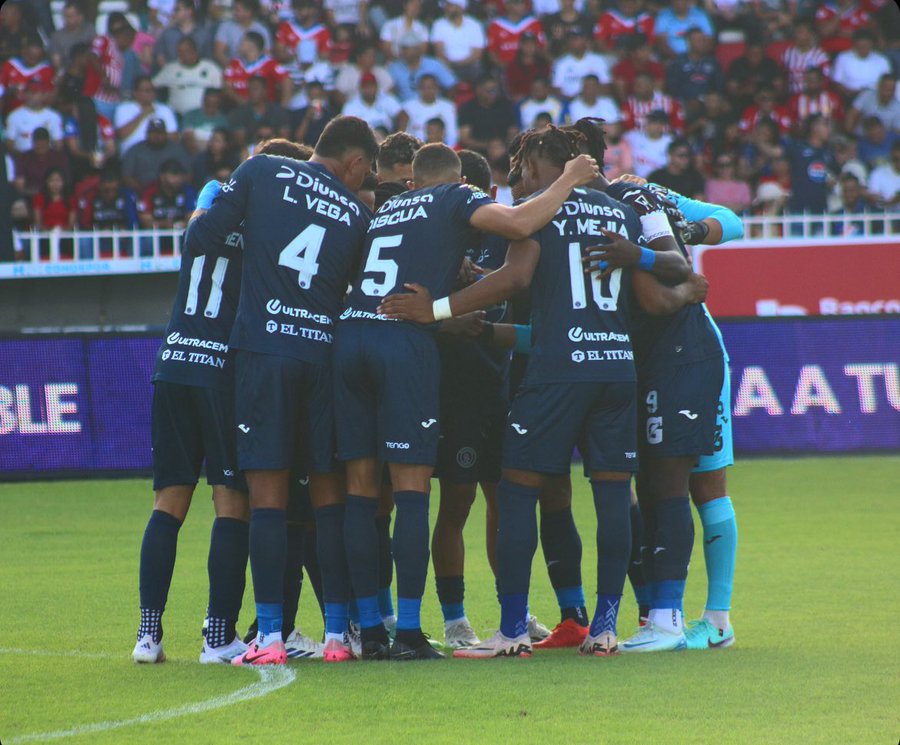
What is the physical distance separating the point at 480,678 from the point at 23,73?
13.7m

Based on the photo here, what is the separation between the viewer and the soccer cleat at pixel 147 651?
587cm

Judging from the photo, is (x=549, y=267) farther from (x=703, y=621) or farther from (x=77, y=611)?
(x=77, y=611)

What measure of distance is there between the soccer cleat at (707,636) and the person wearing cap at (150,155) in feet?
37.2

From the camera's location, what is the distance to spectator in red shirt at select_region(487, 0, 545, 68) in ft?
61.6

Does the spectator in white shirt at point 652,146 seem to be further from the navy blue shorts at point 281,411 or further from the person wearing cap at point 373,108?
the navy blue shorts at point 281,411

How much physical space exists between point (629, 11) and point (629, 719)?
1620 cm

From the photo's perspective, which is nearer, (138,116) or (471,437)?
(471,437)

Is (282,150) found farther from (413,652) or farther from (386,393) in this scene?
(413,652)

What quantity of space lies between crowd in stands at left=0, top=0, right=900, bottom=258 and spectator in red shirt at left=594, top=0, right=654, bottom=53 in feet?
0.09

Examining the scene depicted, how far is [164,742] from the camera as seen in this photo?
4.44 metres

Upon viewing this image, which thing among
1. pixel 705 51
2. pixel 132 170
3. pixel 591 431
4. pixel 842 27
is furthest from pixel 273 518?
pixel 842 27

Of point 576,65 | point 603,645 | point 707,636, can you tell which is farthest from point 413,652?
point 576,65

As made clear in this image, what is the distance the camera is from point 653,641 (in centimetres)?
609

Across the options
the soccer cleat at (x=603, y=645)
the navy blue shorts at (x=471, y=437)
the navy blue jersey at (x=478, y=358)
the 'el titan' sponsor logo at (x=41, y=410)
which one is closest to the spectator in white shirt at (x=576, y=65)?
the 'el titan' sponsor logo at (x=41, y=410)
